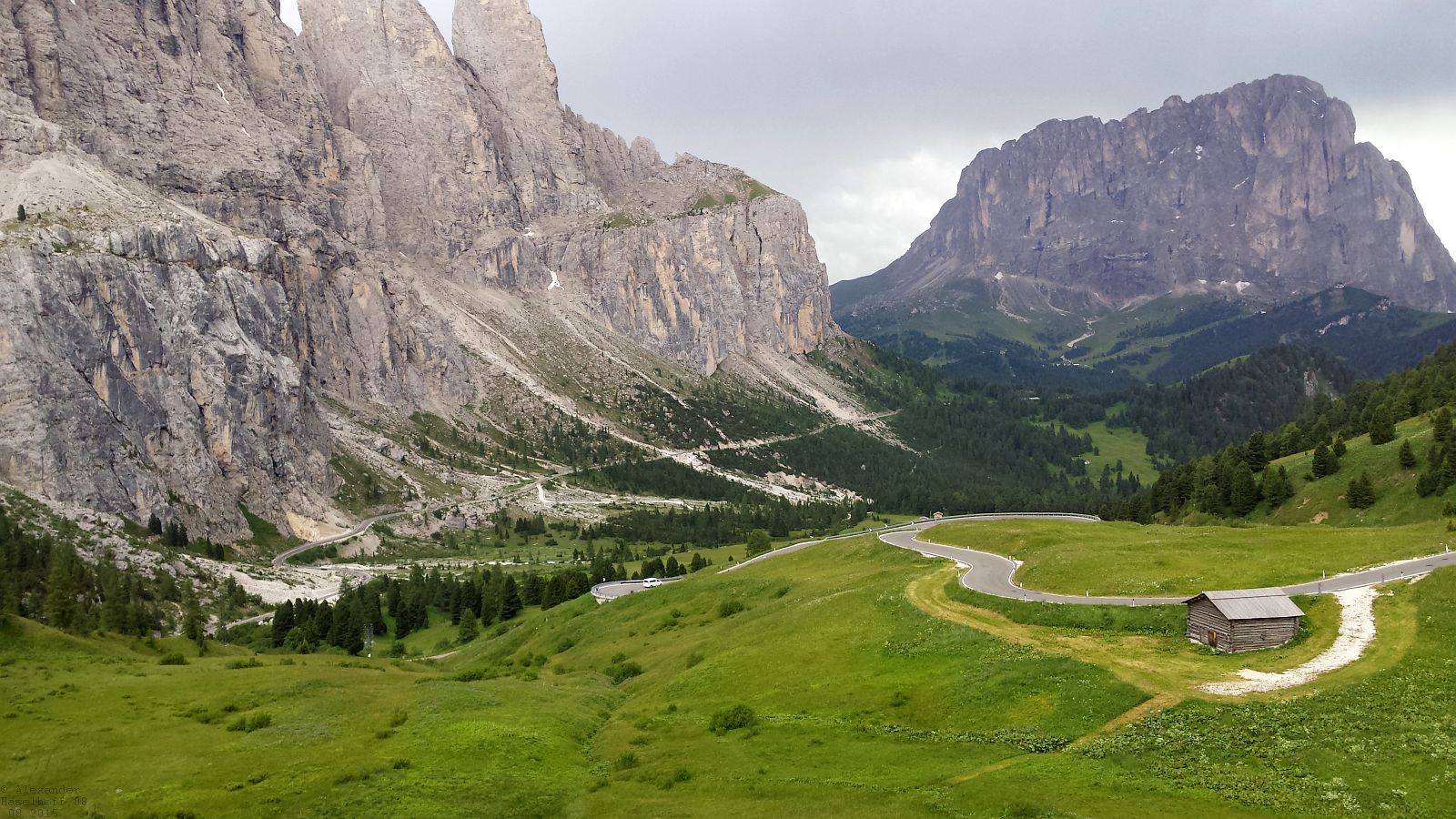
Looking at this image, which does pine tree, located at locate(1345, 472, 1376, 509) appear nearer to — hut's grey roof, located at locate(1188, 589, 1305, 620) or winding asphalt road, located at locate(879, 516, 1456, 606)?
winding asphalt road, located at locate(879, 516, 1456, 606)

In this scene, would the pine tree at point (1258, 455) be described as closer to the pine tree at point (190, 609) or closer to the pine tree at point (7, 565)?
the pine tree at point (190, 609)

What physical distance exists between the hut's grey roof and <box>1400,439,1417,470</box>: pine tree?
198 feet

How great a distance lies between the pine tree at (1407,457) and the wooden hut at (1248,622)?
201ft

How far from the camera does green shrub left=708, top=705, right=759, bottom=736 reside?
4359 cm

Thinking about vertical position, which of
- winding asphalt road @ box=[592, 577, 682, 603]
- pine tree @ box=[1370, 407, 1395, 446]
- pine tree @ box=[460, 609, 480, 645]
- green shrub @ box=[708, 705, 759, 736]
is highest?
pine tree @ box=[1370, 407, 1395, 446]

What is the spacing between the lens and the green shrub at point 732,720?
43594 millimetres

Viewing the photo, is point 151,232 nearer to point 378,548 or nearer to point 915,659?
point 378,548

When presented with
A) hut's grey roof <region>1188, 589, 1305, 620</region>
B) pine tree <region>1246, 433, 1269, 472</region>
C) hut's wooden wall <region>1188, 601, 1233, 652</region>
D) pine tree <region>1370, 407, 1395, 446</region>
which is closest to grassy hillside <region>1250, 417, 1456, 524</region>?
pine tree <region>1370, 407, 1395, 446</region>

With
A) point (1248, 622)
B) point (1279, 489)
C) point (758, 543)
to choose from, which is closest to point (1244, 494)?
point (1279, 489)

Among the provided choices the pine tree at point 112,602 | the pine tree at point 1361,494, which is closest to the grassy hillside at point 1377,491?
the pine tree at point 1361,494

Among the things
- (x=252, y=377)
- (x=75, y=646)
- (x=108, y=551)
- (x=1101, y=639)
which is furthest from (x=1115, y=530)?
(x=252, y=377)

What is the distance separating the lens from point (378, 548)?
169000 millimetres

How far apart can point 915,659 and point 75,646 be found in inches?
1962

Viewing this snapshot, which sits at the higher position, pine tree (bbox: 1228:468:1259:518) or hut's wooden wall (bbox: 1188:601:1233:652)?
pine tree (bbox: 1228:468:1259:518)
